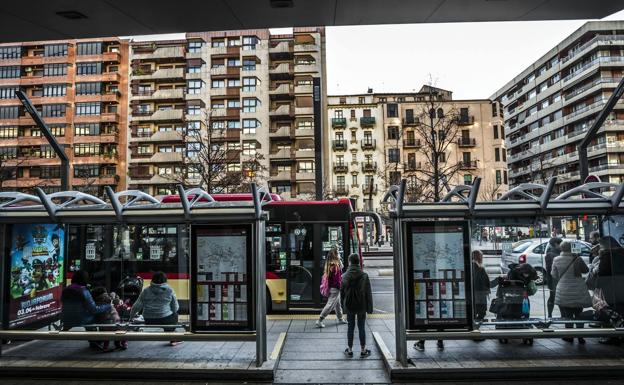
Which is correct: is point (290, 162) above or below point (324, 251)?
above

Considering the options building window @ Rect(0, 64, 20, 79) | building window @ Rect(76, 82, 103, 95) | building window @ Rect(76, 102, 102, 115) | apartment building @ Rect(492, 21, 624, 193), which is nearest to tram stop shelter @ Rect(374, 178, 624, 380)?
apartment building @ Rect(492, 21, 624, 193)

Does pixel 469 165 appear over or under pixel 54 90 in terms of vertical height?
under

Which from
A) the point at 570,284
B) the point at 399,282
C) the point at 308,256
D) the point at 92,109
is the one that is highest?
the point at 92,109

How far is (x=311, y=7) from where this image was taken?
593 cm

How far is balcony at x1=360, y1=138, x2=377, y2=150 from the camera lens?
2525 inches

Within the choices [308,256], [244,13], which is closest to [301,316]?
[308,256]

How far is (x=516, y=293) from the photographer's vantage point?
26.5 feet

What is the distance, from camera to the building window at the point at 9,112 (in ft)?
193

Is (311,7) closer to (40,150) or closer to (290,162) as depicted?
(290,162)

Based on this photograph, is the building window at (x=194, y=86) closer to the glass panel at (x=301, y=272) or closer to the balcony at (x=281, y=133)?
the balcony at (x=281, y=133)

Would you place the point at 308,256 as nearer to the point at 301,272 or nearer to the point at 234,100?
the point at 301,272

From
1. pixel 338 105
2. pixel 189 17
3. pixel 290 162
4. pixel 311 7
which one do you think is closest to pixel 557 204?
pixel 311 7

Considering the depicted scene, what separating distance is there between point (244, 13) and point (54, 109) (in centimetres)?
6336

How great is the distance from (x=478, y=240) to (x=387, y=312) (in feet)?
15.5
